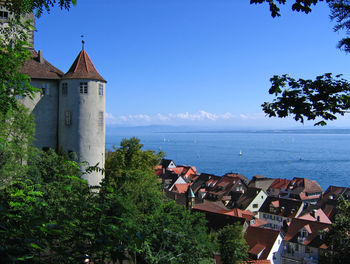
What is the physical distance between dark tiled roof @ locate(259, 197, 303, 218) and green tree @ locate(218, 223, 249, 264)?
2448cm

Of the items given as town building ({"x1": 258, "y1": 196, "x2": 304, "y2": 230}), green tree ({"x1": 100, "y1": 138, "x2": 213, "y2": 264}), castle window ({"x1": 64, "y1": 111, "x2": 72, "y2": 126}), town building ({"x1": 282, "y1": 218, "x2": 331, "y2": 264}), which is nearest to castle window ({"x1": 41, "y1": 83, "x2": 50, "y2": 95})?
castle window ({"x1": 64, "y1": 111, "x2": 72, "y2": 126})

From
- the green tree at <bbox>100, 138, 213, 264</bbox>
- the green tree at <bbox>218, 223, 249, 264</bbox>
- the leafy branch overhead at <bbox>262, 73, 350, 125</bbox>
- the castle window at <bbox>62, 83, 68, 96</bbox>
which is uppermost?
the castle window at <bbox>62, 83, 68, 96</bbox>

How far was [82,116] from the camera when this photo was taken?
25938 mm

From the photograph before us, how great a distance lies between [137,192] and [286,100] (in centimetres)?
1831

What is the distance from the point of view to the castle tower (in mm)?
25859

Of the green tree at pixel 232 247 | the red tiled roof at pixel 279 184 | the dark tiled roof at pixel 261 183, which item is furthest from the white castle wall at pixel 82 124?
the red tiled roof at pixel 279 184

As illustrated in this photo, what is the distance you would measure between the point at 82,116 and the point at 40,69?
206 inches

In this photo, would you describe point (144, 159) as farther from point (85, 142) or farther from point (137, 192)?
point (137, 192)

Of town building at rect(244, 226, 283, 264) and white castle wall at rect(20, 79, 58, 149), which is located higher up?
white castle wall at rect(20, 79, 58, 149)

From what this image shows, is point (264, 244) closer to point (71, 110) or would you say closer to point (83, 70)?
point (71, 110)

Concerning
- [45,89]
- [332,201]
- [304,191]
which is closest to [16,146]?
[45,89]

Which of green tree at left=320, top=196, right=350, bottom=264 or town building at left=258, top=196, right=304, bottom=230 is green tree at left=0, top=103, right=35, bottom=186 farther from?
town building at left=258, top=196, right=304, bottom=230

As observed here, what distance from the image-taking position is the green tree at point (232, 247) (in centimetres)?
2394

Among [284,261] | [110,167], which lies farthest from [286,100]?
[284,261]
